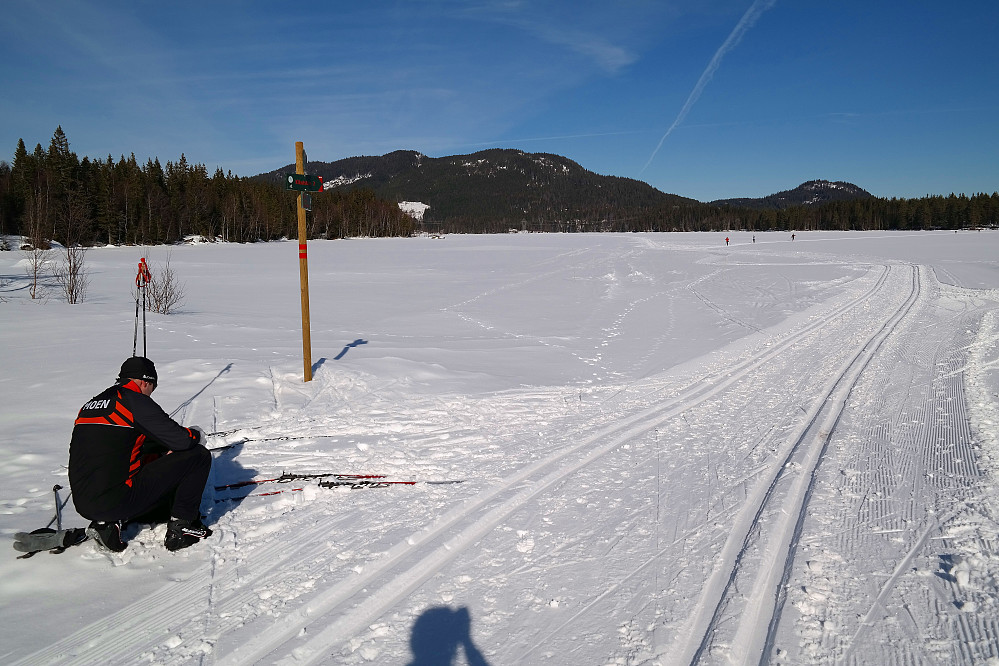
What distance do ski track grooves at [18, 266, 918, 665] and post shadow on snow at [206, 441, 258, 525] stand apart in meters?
0.26

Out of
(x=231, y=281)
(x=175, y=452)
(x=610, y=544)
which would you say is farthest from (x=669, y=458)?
(x=231, y=281)

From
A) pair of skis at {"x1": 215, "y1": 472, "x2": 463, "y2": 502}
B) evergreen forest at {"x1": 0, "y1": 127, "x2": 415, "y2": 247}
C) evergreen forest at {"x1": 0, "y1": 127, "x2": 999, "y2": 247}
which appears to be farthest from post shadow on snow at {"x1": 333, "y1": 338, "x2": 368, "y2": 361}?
Result: evergreen forest at {"x1": 0, "y1": 127, "x2": 415, "y2": 247}

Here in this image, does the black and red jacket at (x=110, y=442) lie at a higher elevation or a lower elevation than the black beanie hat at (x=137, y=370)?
lower

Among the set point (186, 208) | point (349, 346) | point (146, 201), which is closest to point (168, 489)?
point (349, 346)

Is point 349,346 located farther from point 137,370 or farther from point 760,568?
point 760,568

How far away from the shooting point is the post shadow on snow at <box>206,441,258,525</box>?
4520 millimetres

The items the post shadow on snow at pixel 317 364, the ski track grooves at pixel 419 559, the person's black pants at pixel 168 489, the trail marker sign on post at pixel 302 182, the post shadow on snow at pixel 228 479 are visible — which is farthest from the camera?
the post shadow on snow at pixel 317 364

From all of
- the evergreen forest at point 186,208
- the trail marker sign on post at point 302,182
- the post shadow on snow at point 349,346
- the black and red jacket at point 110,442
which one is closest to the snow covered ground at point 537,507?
the post shadow on snow at point 349,346

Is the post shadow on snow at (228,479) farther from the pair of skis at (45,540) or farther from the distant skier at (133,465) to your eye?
the pair of skis at (45,540)

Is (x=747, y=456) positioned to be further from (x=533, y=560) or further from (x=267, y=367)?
(x=267, y=367)

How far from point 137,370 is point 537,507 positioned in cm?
312

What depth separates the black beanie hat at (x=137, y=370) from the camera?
3721 millimetres

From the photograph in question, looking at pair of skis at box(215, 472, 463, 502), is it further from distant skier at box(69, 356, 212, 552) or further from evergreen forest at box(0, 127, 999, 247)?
evergreen forest at box(0, 127, 999, 247)

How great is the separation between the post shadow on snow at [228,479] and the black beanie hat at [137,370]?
1.29 metres
